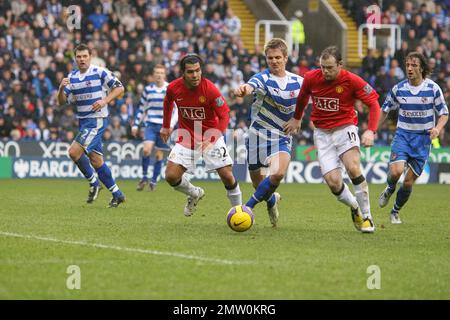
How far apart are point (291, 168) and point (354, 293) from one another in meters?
17.5

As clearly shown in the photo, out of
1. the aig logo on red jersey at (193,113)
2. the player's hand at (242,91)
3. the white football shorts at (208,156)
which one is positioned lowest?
the white football shorts at (208,156)

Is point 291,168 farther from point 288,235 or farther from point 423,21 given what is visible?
point 288,235

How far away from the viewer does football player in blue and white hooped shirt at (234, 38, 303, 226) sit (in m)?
11.5

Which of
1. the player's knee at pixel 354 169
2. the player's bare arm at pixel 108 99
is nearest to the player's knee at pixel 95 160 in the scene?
the player's bare arm at pixel 108 99

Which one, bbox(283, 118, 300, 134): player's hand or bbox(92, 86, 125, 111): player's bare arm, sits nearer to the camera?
bbox(283, 118, 300, 134): player's hand

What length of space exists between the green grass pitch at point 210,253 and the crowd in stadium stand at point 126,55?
29.0 ft

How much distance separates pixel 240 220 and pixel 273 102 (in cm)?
158

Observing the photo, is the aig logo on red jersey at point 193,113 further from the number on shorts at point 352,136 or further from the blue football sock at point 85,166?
the blue football sock at point 85,166

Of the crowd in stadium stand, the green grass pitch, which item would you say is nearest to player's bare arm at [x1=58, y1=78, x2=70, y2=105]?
the green grass pitch

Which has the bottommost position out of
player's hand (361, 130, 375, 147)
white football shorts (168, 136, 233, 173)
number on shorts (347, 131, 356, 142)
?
white football shorts (168, 136, 233, 173)

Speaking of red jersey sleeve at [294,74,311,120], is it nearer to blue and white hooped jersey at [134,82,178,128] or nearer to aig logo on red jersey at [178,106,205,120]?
aig logo on red jersey at [178,106,205,120]

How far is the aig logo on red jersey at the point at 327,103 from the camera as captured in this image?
11398 mm

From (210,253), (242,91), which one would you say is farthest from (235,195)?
(210,253)

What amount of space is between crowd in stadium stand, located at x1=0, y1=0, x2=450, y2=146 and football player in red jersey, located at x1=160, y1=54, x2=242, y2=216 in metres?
11.0
